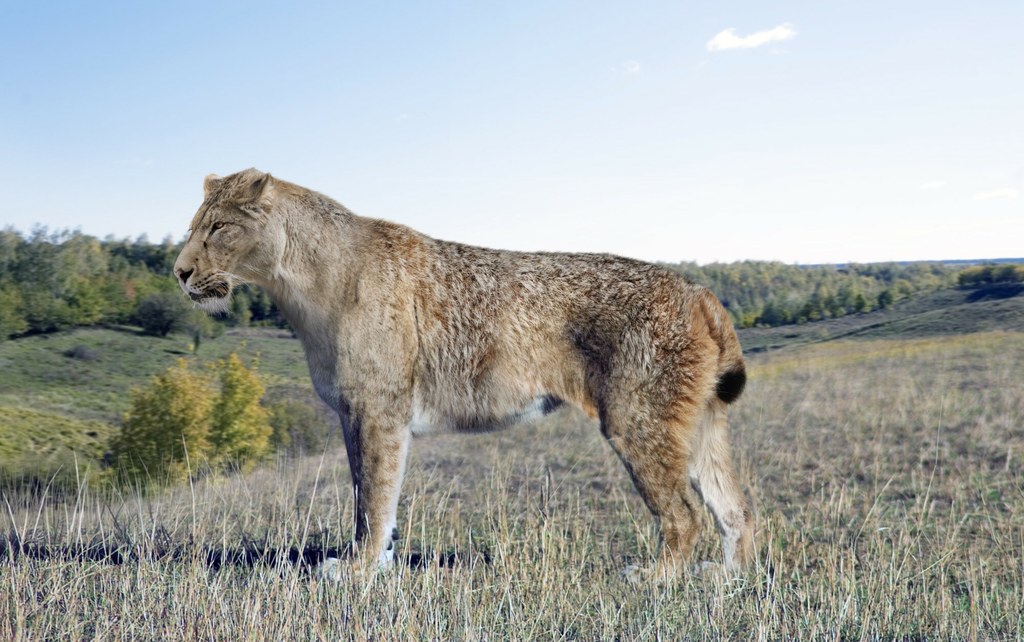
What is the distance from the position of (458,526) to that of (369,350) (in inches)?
99.3

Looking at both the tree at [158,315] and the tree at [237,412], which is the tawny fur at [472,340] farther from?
the tree at [158,315]

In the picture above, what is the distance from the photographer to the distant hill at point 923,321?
104ft

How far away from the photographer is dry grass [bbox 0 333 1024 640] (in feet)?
17.5

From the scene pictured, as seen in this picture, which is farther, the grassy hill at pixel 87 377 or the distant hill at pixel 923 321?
the distant hill at pixel 923 321

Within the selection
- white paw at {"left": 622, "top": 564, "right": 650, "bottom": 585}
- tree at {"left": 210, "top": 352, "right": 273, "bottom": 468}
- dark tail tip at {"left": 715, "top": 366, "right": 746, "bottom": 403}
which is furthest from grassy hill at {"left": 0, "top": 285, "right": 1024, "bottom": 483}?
dark tail tip at {"left": 715, "top": 366, "right": 746, "bottom": 403}

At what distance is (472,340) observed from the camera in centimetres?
717

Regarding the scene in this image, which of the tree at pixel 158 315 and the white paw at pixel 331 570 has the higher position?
the tree at pixel 158 315

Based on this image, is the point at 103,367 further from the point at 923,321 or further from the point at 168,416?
the point at 923,321

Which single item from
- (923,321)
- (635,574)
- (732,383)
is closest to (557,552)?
(635,574)

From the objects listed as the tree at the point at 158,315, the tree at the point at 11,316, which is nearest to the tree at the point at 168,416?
the tree at the point at 158,315

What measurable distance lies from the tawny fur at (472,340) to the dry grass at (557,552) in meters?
0.65

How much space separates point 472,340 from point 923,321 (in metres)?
33.6

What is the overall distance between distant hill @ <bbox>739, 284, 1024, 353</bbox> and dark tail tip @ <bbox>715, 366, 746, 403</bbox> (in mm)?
23072

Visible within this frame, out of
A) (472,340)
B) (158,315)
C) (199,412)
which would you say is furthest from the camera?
A: (158,315)
